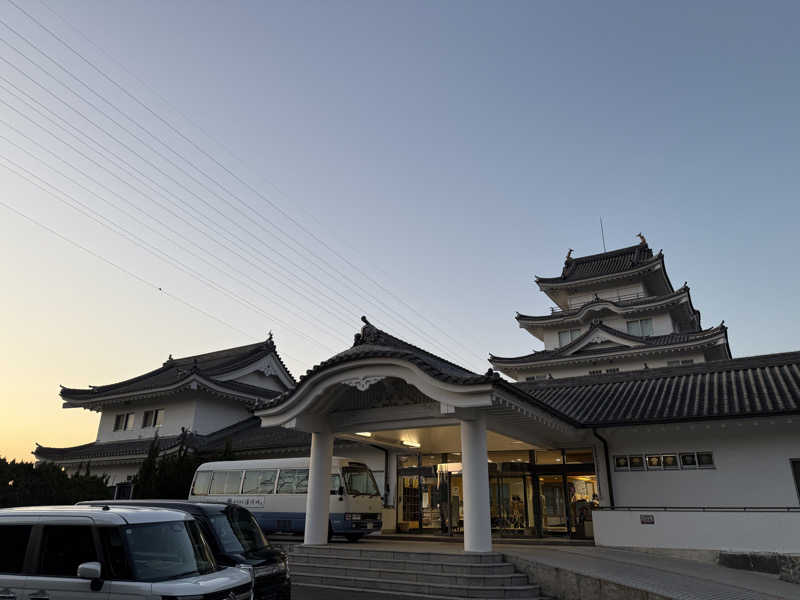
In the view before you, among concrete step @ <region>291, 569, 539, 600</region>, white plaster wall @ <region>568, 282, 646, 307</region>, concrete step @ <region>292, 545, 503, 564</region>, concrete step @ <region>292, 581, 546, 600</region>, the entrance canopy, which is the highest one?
white plaster wall @ <region>568, 282, 646, 307</region>

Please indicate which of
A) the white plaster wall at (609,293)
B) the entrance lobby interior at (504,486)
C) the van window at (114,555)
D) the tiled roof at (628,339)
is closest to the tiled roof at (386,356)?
the entrance lobby interior at (504,486)

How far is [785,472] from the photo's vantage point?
13141 mm

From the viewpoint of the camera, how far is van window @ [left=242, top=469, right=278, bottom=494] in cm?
1722

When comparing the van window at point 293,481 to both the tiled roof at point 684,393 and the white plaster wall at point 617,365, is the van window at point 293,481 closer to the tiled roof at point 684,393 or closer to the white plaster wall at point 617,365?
the tiled roof at point 684,393

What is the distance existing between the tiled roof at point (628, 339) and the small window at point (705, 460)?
17544 millimetres

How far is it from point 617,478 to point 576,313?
73.2 feet

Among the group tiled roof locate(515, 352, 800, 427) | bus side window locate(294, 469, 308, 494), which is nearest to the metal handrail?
tiled roof locate(515, 352, 800, 427)

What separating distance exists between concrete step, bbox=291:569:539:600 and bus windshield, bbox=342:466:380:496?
146 inches

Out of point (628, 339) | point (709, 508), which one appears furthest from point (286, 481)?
point (628, 339)

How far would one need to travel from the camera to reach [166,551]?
620cm

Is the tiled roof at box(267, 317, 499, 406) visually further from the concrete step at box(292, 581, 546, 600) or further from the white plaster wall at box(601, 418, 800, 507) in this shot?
the white plaster wall at box(601, 418, 800, 507)

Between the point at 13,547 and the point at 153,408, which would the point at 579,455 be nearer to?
the point at 13,547

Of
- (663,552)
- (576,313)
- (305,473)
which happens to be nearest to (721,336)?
(576,313)

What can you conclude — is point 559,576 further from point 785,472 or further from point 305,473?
point 305,473
